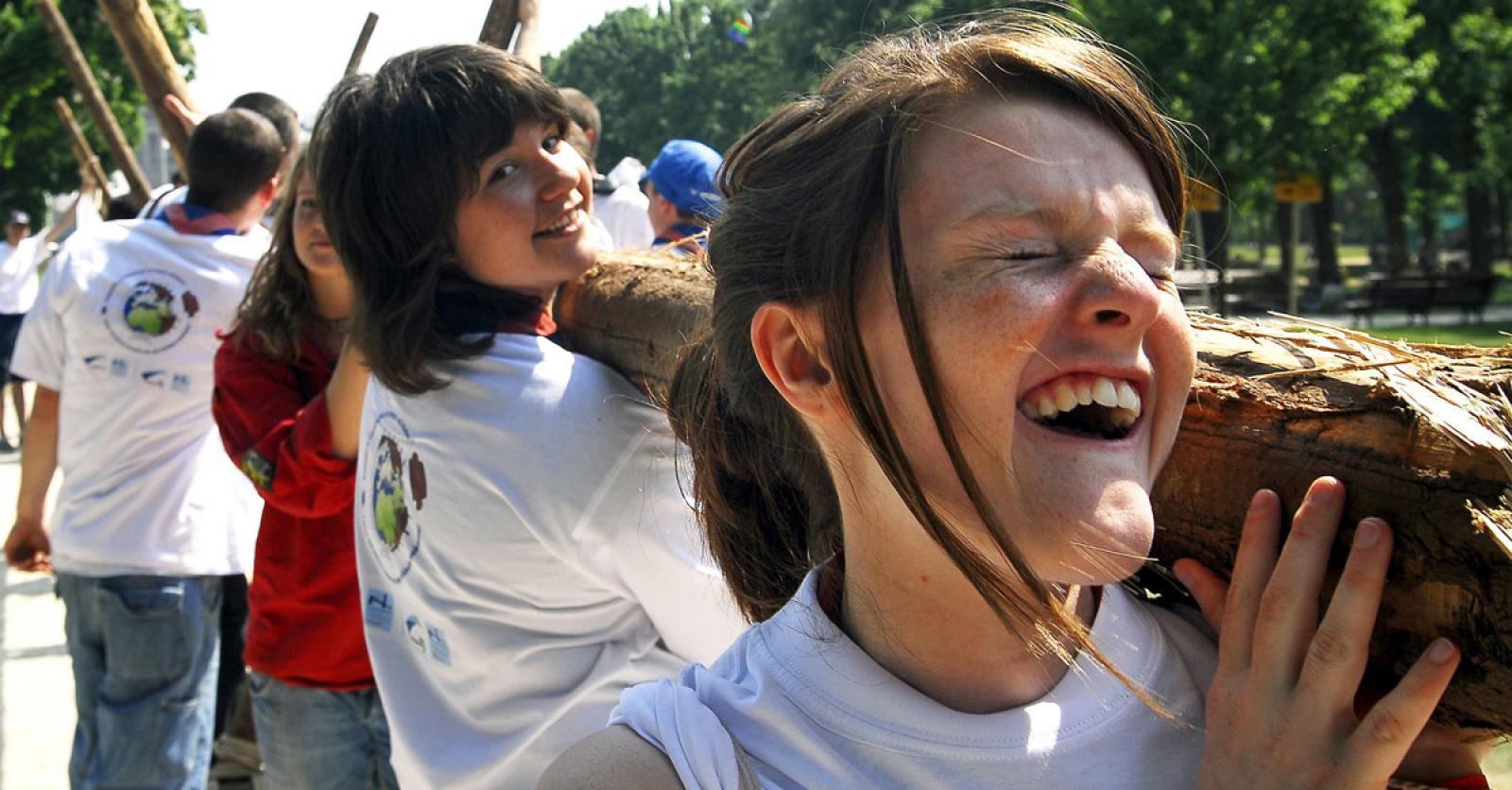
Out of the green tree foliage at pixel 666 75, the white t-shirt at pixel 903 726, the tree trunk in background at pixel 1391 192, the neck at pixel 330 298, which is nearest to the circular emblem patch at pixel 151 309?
the neck at pixel 330 298

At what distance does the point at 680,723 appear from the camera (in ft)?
Result: 3.94

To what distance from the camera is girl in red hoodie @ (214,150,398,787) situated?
2824 millimetres

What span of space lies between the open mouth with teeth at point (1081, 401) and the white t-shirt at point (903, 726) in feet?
0.69

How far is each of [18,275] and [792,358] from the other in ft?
43.1

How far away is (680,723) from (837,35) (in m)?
35.9

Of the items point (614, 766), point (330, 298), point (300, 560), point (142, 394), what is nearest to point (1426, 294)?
point (142, 394)

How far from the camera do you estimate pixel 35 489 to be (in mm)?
4344

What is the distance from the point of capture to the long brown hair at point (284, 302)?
9.41 feet

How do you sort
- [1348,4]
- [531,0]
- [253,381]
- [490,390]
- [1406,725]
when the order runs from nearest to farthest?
[1406,725] → [490,390] → [253,381] → [531,0] → [1348,4]

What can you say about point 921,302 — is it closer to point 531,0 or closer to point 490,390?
point 490,390

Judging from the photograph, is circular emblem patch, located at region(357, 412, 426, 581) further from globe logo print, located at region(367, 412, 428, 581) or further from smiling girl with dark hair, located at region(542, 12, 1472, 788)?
smiling girl with dark hair, located at region(542, 12, 1472, 788)

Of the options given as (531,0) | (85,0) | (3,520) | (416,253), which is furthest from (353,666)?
(85,0)

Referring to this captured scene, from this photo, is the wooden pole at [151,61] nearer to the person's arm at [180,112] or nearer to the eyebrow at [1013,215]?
the person's arm at [180,112]

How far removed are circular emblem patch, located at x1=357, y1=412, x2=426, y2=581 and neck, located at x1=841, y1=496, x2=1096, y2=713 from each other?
1.09m
